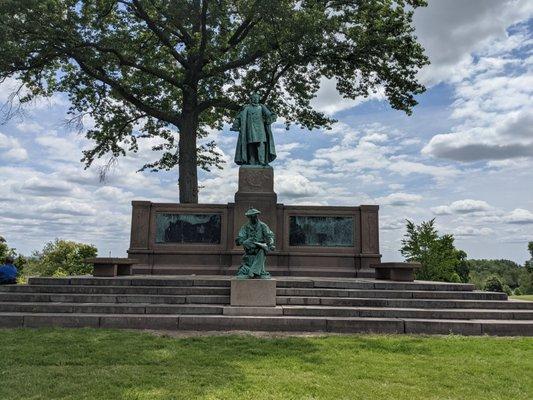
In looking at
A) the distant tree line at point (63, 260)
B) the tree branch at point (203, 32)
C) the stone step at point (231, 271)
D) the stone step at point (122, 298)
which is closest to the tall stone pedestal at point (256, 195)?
the stone step at point (231, 271)

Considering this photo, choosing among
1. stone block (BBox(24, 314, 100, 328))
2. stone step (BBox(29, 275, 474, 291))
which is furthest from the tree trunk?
stone block (BBox(24, 314, 100, 328))

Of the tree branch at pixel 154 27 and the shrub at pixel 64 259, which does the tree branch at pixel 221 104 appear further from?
the shrub at pixel 64 259

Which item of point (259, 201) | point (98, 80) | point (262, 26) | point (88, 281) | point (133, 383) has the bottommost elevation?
point (133, 383)

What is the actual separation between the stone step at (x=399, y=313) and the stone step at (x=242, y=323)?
38 centimetres

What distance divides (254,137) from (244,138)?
0.38 m

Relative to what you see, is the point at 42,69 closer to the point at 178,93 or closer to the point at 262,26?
the point at 178,93

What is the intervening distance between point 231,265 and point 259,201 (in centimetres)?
223

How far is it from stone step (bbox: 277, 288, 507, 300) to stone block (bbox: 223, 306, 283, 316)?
96 cm

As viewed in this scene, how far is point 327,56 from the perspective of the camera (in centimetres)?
1875

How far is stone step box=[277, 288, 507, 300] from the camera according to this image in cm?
1066

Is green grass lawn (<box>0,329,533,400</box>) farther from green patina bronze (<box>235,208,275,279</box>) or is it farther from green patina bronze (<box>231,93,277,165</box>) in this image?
green patina bronze (<box>231,93,277,165</box>)

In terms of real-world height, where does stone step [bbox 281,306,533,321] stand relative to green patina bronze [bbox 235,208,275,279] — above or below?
below

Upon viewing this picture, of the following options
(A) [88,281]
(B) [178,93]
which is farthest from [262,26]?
(A) [88,281]

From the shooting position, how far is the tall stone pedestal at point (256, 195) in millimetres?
14648
